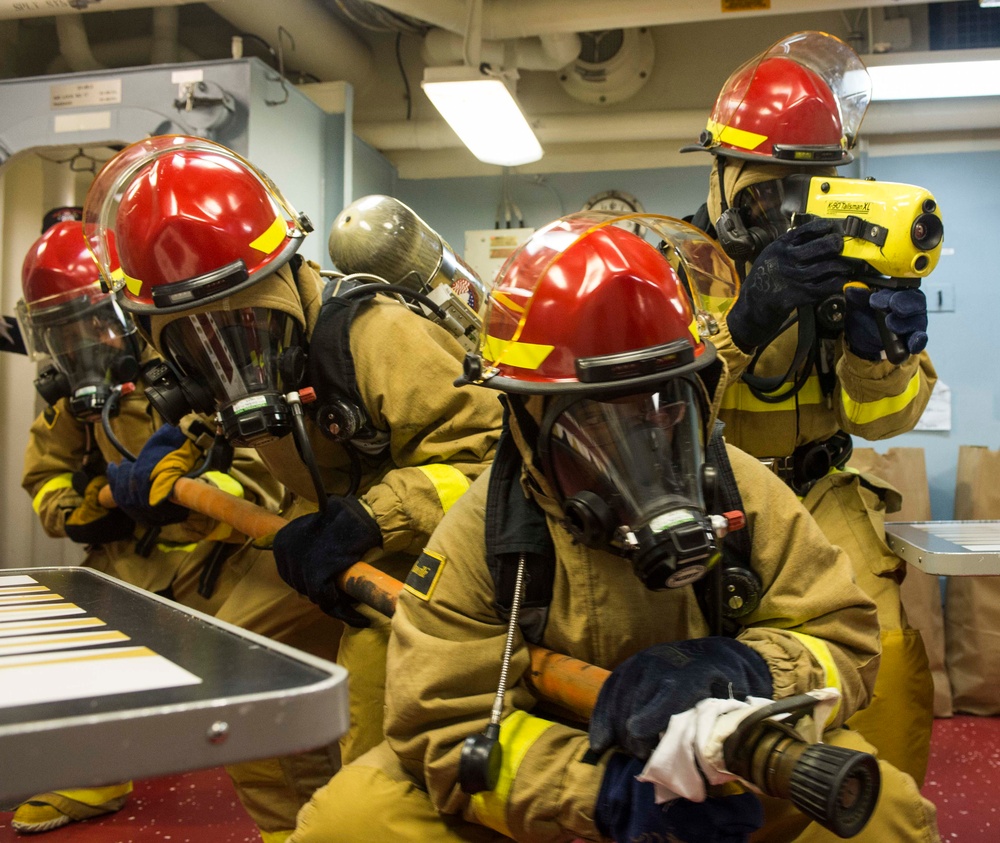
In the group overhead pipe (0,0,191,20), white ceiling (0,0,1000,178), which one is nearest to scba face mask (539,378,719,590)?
white ceiling (0,0,1000,178)

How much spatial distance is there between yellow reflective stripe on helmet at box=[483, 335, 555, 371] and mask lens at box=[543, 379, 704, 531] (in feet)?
0.28

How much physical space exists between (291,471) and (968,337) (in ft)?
12.3

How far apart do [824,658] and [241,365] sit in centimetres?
122

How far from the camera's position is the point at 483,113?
4.21m

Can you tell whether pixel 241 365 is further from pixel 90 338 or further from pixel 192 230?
pixel 90 338

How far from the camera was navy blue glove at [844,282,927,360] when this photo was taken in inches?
80.0

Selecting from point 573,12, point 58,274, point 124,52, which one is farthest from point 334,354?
point 124,52

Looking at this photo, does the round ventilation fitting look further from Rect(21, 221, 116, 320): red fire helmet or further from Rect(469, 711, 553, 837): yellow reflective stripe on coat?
Rect(469, 711, 553, 837): yellow reflective stripe on coat

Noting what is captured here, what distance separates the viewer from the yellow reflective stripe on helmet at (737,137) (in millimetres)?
2402

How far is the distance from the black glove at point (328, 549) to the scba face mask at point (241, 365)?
0.63ft

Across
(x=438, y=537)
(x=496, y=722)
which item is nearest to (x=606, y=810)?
(x=496, y=722)

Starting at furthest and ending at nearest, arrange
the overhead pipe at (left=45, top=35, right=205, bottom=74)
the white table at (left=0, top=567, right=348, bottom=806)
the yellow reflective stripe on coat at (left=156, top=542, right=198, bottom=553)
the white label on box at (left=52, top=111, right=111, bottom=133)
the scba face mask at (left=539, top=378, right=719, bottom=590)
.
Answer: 1. the overhead pipe at (left=45, top=35, right=205, bottom=74)
2. the white label on box at (left=52, top=111, right=111, bottom=133)
3. the yellow reflective stripe on coat at (left=156, top=542, right=198, bottom=553)
4. the scba face mask at (left=539, top=378, right=719, bottom=590)
5. the white table at (left=0, top=567, right=348, bottom=806)

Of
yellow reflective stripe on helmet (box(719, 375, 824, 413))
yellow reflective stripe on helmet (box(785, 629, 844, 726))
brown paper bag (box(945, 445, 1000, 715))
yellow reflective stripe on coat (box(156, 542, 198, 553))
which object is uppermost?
yellow reflective stripe on helmet (box(719, 375, 824, 413))

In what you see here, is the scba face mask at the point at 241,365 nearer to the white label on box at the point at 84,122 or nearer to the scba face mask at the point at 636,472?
the scba face mask at the point at 636,472
